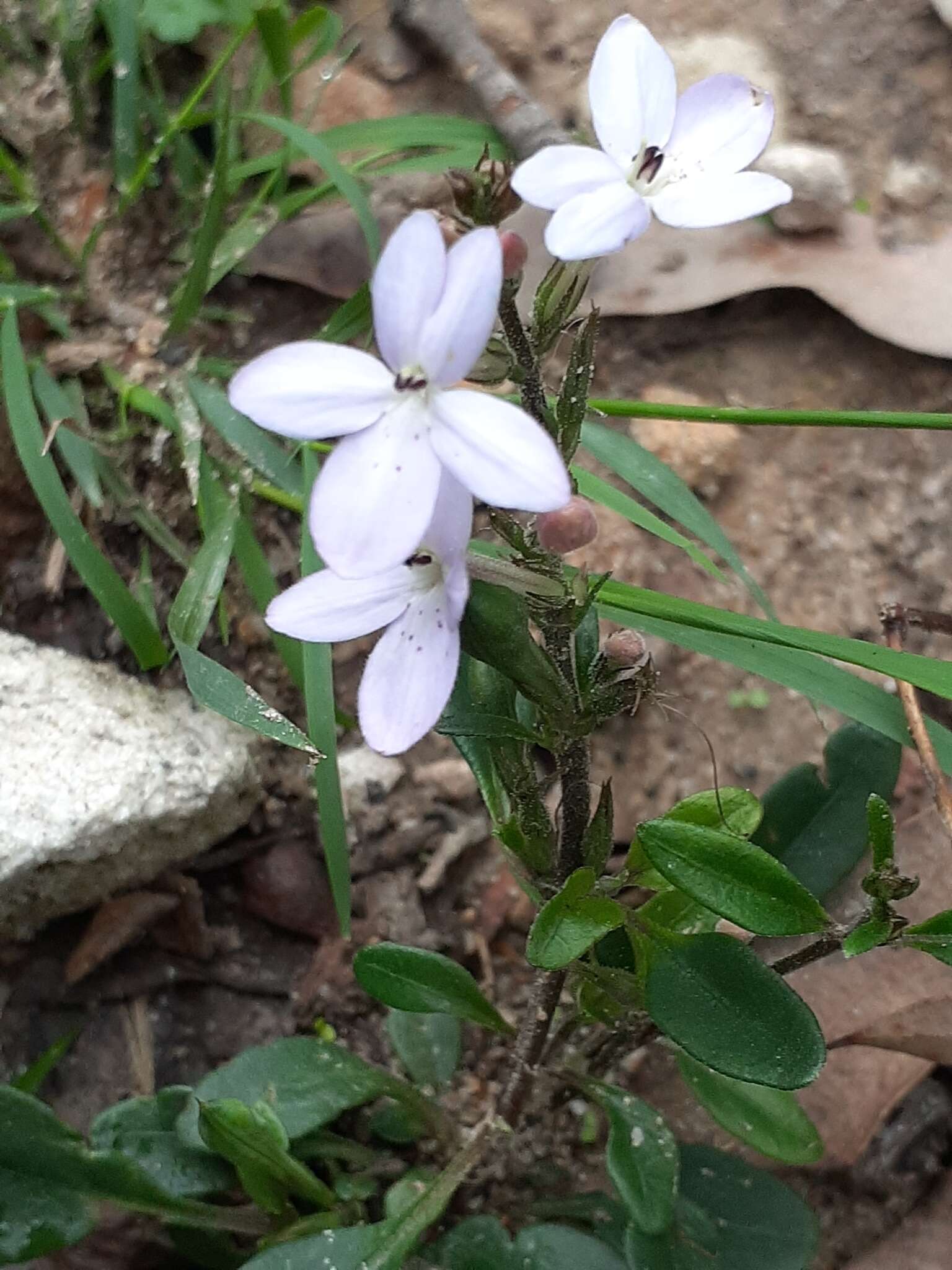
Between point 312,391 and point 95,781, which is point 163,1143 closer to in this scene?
point 95,781

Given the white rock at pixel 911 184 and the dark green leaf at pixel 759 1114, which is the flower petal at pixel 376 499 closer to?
the dark green leaf at pixel 759 1114

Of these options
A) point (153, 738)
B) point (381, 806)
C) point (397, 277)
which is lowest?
point (381, 806)

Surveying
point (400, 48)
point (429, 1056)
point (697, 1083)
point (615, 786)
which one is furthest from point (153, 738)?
point (400, 48)

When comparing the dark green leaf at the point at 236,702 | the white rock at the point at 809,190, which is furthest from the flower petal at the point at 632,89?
the white rock at the point at 809,190

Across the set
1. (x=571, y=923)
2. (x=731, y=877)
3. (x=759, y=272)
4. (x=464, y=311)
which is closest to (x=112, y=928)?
(x=571, y=923)

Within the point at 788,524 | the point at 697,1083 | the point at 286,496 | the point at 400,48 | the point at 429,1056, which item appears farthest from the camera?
the point at 400,48

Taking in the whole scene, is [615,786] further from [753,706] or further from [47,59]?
[47,59]
